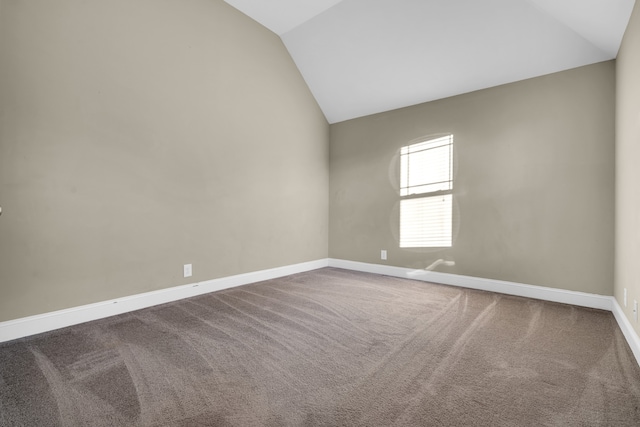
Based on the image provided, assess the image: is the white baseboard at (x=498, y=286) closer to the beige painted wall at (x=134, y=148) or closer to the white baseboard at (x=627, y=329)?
the white baseboard at (x=627, y=329)

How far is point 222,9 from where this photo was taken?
10.6ft

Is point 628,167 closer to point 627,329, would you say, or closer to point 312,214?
point 627,329

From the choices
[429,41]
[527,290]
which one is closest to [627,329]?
[527,290]

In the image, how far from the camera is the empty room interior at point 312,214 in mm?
1497

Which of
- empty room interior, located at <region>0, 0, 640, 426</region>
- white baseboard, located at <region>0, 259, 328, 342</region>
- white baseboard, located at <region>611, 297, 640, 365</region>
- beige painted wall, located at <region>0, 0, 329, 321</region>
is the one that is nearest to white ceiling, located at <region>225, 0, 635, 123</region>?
empty room interior, located at <region>0, 0, 640, 426</region>

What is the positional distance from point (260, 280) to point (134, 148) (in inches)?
80.6

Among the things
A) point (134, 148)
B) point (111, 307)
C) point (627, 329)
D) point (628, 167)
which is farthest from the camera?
point (134, 148)

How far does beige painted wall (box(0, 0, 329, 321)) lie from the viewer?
6.68 ft

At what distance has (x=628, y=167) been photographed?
2.12 m

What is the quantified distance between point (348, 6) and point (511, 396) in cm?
373

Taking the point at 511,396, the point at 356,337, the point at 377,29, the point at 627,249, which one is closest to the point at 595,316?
the point at 627,249

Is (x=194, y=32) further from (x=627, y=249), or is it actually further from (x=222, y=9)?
(x=627, y=249)

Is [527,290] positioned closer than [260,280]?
Yes

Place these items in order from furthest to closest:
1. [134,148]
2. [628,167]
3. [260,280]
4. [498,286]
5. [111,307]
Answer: [260,280] → [498,286] → [134,148] → [111,307] → [628,167]
